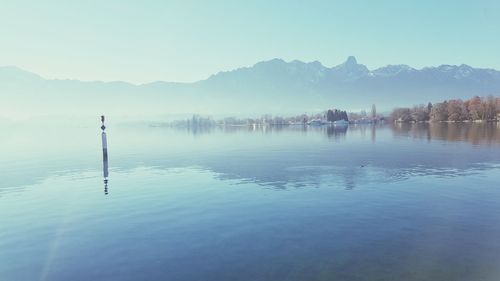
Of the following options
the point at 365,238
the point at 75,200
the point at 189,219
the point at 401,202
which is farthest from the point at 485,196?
the point at 75,200

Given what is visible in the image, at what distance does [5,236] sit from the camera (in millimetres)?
32719

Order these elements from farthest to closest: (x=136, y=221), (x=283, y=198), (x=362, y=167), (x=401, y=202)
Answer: (x=362, y=167) < (x=283, y=198) < (x=401, y=202) < (x=136, y=221)

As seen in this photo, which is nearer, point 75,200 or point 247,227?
point 247,227

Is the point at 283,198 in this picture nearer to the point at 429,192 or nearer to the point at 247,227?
the point at 247,227

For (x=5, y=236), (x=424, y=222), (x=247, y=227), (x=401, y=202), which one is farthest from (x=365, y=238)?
(x=5, y=236)

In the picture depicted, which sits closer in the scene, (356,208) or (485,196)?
(356,208)

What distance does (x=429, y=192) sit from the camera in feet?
155

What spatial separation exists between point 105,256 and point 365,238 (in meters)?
20.8

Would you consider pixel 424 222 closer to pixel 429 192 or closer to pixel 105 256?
pixel 429 192

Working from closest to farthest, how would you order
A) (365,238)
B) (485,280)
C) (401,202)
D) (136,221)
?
1. (485,280)
2. (365,238)
3. (136,221)
4. (401,202)

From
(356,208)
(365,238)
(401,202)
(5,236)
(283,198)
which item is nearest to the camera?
(365,238)

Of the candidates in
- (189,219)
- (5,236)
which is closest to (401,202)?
(189,219)

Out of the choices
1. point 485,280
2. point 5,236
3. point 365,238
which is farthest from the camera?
point 5,236

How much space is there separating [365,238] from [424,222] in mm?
8295
